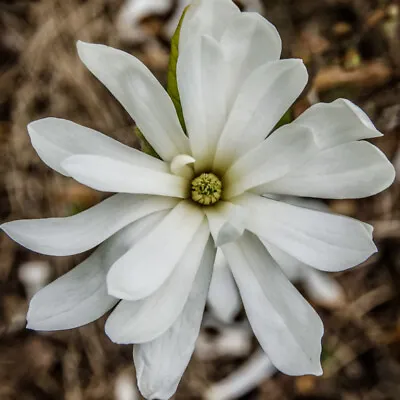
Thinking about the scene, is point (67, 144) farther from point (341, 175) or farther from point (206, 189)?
point (341, 175)

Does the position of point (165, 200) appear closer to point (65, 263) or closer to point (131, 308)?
point (131, 308)

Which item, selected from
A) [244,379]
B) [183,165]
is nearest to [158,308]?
[183,165]

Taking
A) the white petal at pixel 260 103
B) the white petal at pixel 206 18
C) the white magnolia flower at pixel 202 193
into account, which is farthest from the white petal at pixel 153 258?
the white petal at pixel 206 18

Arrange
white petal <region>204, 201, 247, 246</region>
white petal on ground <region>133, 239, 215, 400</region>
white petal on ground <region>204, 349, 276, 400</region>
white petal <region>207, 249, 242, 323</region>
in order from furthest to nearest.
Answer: white petal on ground <region>204, 349, 276, 400</region> < white petal <region>207, 249, 242, 323</region> < white petal on ground <region>133, 239, 215, 400</region> < white petal <region>204, 201, 247, 246</region>

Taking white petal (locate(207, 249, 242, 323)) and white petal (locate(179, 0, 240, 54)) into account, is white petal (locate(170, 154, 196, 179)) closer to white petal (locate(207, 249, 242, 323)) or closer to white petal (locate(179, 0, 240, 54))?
white petal (locate(179, 0, 240, 54))

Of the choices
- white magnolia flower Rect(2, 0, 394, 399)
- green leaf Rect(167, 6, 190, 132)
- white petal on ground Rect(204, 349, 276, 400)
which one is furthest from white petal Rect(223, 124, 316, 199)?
white petal on ground Rect(204, 349, 276, 400)
